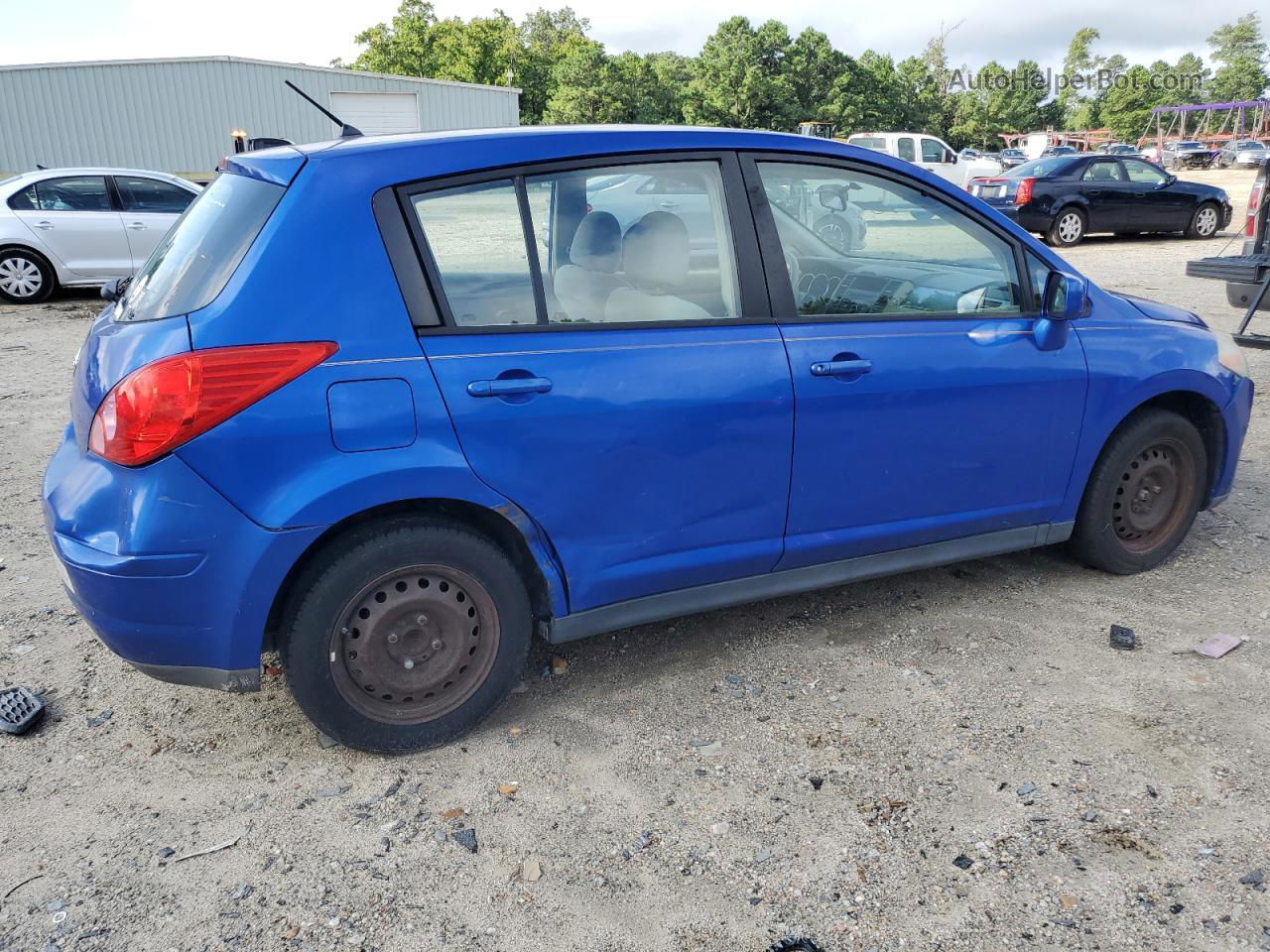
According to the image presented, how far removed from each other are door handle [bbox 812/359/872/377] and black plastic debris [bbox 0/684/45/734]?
273 centimetres

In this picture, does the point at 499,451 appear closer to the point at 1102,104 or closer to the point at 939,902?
the point at 939,902

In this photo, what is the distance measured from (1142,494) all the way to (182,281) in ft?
12.3

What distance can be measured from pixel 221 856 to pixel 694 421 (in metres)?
1.78

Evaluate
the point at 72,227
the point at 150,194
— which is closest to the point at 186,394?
the point at 72,227

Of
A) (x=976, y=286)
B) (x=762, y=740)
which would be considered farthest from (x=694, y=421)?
(x=976, y=286)

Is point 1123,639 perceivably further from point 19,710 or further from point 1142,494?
point 19,710

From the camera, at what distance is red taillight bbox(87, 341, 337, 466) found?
260 cm

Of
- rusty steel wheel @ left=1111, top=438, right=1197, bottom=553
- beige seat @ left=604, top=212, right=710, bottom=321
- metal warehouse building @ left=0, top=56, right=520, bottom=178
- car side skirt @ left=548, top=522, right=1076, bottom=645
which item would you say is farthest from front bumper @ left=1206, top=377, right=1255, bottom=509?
metal warehouse building @ left=0, top=56, right=520, bottom=178

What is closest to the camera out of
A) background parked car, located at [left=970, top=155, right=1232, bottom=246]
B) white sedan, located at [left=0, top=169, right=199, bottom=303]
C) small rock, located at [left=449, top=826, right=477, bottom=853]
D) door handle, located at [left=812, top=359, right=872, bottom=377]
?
small rock, located at [left=449, top=826, right=477, bottom=853]

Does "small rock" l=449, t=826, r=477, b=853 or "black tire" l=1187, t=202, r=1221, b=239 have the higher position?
"black tire" l=1187, t=202, r=1221, b=239

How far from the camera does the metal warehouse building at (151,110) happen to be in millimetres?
33781

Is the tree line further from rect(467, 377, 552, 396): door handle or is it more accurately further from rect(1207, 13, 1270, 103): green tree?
rect(467, 377, 552, 396): door handle

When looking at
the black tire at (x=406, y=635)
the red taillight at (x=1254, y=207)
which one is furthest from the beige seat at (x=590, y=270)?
the red taillight at (x=1254, y=207)

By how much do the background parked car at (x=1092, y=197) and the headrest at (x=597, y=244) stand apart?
15.5m
